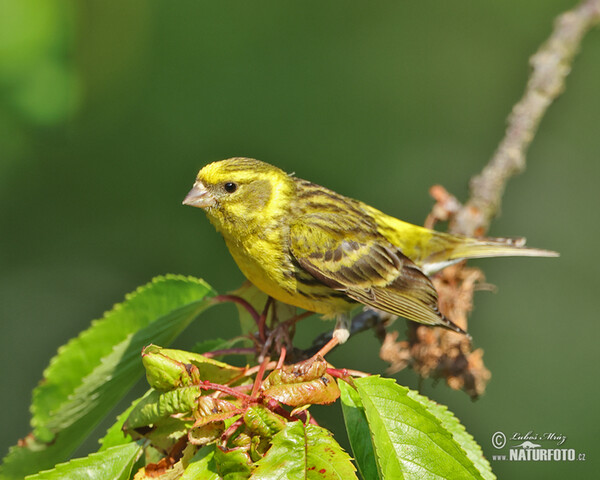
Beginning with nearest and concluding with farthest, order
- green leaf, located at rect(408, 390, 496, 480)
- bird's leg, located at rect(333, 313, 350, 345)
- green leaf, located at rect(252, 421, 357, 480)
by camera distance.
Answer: green leaf, located at rect(252, 421, 357, 480), green leaf, located at rect(408, 390, 496, 480), bird's leg, located at rect(333, 313, 350, 345)

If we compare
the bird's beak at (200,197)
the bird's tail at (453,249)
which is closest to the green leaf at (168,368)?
the bird's beak at (200,197)

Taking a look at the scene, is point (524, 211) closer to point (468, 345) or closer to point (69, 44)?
point (468, 345)

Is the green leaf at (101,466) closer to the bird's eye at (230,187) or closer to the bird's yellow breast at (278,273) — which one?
the bird's yellow breast at (278,273)

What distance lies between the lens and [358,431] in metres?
2.28

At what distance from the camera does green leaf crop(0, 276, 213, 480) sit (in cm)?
263

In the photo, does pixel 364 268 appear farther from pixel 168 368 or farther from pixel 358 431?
pixel 168 368

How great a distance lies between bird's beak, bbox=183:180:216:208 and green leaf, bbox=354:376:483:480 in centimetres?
125

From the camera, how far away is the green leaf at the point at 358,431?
2.21 metres

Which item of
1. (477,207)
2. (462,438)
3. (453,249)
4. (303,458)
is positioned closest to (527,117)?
(477,207)

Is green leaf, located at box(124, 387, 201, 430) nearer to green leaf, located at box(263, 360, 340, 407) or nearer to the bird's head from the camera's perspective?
A: green leaf, located at box(263, 360, 340, 407)

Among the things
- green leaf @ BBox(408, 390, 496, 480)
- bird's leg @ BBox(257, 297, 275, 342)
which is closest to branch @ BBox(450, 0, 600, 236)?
bird's leg @ BBox(257, 297, 275, 342)

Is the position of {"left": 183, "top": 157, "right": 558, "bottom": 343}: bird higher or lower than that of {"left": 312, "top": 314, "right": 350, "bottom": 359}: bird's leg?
higher

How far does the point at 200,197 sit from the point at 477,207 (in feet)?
5.11

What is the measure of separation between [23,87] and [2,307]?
284 cm
